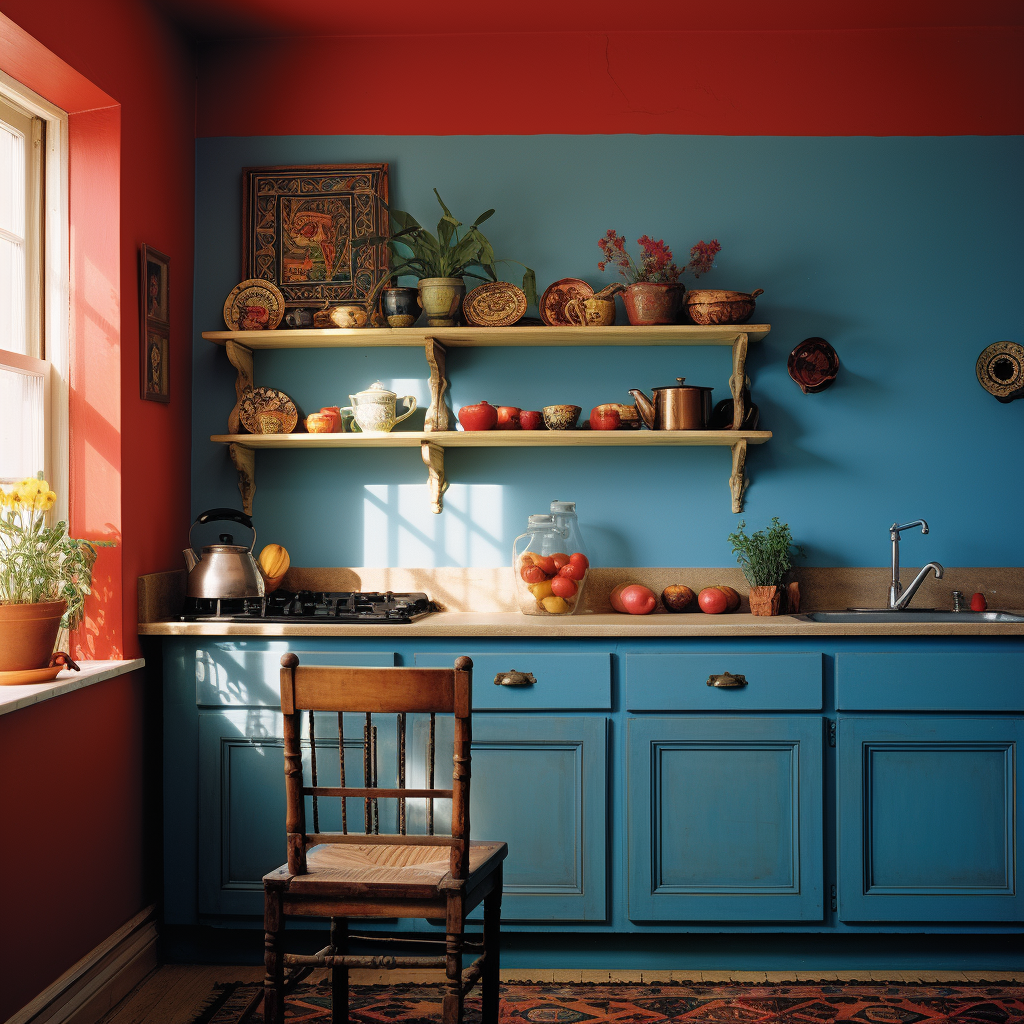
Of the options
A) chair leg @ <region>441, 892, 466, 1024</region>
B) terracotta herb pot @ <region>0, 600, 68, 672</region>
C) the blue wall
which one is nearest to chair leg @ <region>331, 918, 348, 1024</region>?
chair leg @ <region>441, 892, 466, 1024</region>

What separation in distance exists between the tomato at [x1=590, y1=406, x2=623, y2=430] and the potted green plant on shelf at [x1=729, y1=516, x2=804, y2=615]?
1.78 ft

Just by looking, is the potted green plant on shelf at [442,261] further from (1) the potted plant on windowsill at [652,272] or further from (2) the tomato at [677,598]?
(2) the tomato at [677,598]

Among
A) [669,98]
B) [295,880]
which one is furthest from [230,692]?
[669,98]

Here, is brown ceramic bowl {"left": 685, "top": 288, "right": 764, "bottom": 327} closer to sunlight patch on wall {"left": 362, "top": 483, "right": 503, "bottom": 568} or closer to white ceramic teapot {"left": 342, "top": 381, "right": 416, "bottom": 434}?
sunlight patch on wall {"left": 362, "top": 483, "right": 503, "bottom": 568}

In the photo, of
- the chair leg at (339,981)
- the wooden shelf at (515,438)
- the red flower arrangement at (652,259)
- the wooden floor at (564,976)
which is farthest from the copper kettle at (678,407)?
the chair leg at (339,981)

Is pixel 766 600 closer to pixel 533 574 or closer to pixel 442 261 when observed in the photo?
pixel 533 574

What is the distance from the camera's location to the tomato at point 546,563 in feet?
9.56

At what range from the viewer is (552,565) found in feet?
9.57

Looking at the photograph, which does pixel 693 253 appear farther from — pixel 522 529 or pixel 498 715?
pixel 498 715

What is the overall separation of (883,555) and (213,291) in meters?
2.47

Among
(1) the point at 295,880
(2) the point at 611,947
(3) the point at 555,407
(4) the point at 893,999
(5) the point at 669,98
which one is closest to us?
(1) the point at 295,880

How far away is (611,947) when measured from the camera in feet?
8.70

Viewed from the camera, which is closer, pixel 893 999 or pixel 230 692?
pixel 893 999

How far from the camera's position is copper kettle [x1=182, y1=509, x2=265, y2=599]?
9.30 feet
